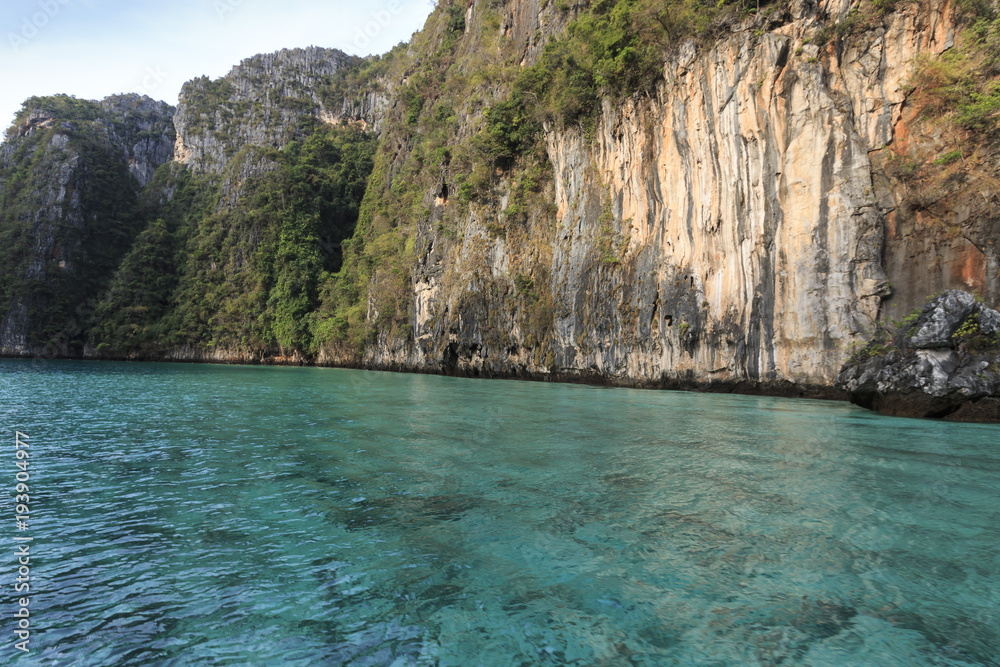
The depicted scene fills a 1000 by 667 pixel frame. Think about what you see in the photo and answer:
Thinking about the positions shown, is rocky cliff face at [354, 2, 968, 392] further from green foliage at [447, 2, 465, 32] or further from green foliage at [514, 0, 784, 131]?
green foliage at [447, 2, 465, 32]

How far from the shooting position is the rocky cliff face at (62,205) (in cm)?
5228

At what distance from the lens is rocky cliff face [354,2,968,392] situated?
13.7m

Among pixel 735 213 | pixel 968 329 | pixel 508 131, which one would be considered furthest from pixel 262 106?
pixel 968 329

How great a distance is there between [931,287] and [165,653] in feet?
53.1

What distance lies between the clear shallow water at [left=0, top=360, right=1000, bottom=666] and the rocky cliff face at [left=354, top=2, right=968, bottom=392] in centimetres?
809

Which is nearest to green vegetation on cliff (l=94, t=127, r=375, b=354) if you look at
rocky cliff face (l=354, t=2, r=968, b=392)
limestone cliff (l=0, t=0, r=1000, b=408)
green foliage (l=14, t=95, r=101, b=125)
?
limestone cliff (l=0, t=0, r=1000, b=408)

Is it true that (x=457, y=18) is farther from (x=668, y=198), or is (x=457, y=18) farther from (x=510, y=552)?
(x=510, y=552)

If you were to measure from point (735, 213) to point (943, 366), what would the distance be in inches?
311

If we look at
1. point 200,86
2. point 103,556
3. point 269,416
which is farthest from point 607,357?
point 200,86

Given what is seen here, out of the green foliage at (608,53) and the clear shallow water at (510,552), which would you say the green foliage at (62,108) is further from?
the clear shallow water at (510,552)

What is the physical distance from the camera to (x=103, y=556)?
3100 mm

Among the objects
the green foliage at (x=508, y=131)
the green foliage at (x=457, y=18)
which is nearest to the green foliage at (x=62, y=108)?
the green foliage at (x=457, y=18)

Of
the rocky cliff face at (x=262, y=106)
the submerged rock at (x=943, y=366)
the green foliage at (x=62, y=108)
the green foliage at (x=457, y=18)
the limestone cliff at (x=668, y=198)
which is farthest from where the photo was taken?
the rocky cliff face at (x=262, y=106)

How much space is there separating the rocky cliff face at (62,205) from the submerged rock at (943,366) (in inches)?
2693
